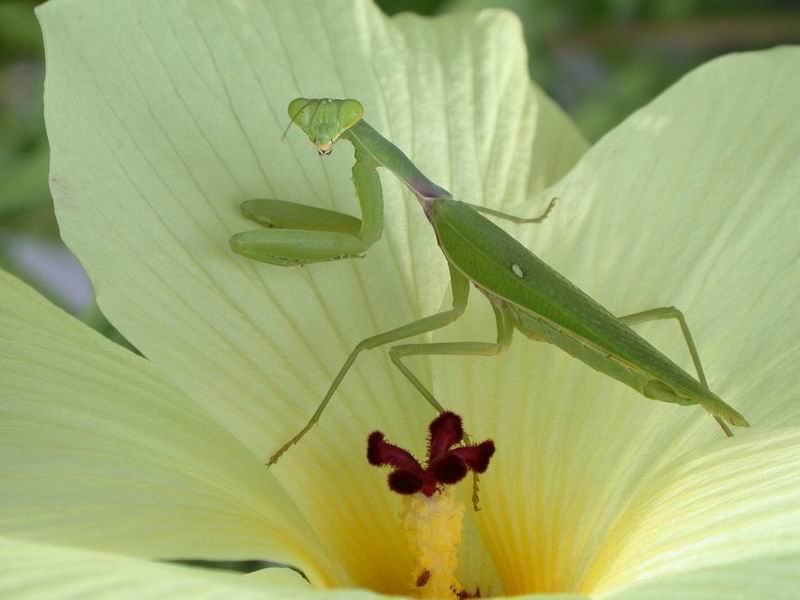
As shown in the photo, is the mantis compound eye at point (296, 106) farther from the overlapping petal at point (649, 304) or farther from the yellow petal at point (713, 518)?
the yellow petal at point (713, 518)

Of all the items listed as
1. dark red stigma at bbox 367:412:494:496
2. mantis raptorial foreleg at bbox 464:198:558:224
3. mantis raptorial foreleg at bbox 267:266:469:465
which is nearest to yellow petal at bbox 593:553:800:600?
dark red stigma at bbox 367:412:494:496

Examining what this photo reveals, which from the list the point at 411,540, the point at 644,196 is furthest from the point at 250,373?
the point at 644,196

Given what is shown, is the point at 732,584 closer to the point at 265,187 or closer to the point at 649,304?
the point at 649,304

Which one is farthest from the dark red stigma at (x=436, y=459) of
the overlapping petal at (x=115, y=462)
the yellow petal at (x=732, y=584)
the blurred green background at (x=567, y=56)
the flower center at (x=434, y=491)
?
A: the blurred green background at (x=567, y=56)

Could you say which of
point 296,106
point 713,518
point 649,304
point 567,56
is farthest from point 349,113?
point 567,56

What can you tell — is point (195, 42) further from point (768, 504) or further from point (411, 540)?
point (768, 504)

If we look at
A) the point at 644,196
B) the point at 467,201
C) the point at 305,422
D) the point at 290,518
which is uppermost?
the point at 467,201
